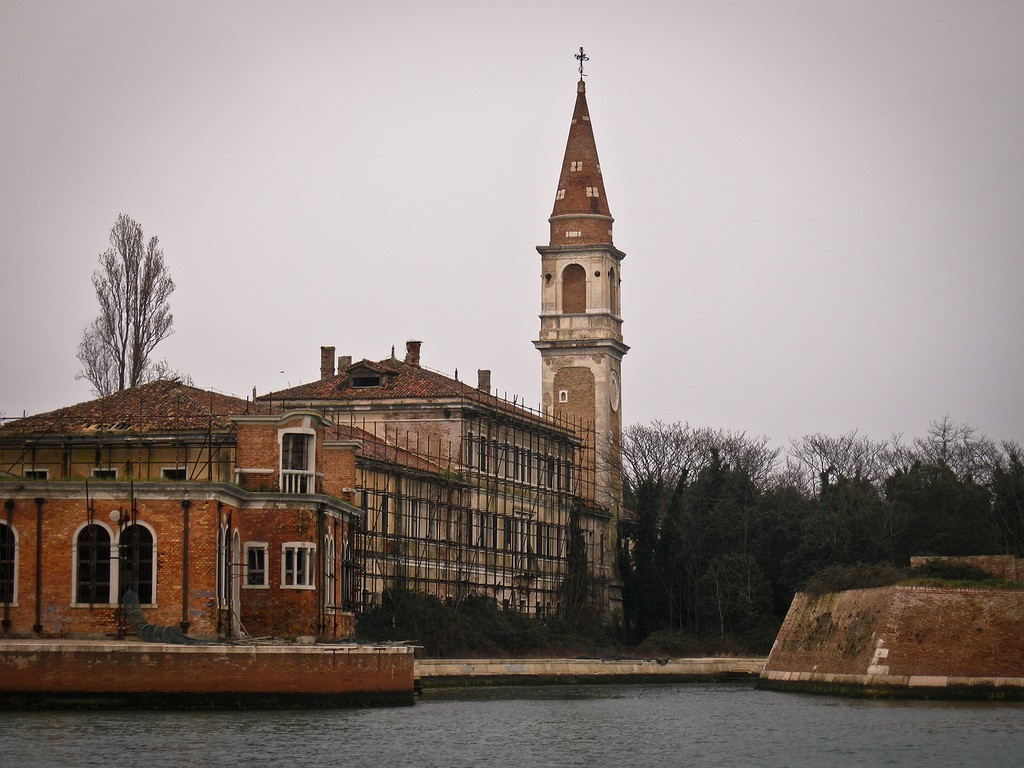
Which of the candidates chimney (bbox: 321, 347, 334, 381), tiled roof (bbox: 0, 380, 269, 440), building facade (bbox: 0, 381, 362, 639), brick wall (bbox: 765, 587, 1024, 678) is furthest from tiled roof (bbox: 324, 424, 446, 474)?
brick wall (bbox: 765, 587, 1024, 678)

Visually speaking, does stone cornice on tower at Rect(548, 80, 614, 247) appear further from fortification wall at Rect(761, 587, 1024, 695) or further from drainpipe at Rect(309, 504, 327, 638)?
drainpipe at Rect(309, 504, 327, 638)

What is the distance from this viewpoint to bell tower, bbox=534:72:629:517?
88.6 m

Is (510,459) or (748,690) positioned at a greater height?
(510,459)

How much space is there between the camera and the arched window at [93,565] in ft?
155

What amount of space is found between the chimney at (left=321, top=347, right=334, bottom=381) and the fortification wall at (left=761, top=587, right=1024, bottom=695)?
28993 millimetres

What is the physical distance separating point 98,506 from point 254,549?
17.3ft

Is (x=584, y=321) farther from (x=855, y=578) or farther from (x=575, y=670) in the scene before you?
(x=855, y=578)

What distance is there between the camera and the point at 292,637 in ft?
168

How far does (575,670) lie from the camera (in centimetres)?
6931

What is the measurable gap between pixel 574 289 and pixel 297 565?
3970 centimetres

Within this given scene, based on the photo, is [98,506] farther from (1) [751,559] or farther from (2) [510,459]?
(1) [751,559]

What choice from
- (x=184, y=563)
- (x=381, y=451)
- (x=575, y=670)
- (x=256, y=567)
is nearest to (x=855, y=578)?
(x=575, y=670)

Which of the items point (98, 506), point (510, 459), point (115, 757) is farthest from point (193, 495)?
point (510, 459)

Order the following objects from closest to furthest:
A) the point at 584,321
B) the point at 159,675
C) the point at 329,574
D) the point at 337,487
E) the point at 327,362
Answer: the point at 159,675
the point at 329,574
the point at 337,487
the point at 327,362
the point at 584,321
